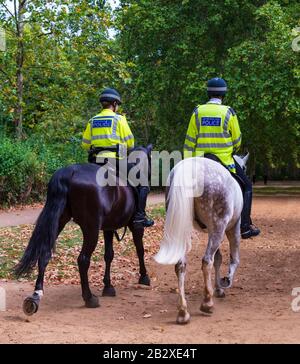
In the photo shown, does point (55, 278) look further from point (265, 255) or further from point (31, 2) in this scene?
point (31, 2)

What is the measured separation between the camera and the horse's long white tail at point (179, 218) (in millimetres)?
6836

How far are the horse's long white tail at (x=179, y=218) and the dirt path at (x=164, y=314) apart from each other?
803mm

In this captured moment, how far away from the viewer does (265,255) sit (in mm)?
12109

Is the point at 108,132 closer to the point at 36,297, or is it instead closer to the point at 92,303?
the point at 92,303

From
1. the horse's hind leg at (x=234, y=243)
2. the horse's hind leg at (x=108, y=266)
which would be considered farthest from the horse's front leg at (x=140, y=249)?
the horse's hind leg at (x=234, y=243)

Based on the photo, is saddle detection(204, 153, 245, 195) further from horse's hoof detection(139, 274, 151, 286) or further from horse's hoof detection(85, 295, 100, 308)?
horse's hoof detection(85, 295, 100, 308)

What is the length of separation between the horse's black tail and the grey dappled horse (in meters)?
1.29

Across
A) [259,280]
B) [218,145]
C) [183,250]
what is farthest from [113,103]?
[259,280]

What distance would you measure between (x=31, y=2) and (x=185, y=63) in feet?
33.1

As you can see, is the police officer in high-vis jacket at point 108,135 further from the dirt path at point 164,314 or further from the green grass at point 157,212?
the green grass at point 157,212

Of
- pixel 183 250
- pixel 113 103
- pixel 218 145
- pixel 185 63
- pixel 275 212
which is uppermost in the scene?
pixel 185 63

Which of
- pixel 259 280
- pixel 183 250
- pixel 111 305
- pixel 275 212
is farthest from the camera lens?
pixel 275 212

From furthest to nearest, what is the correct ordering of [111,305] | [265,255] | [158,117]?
[158,117] < [265,255] < [111,305]

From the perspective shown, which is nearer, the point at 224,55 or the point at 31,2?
the point at 31,2
